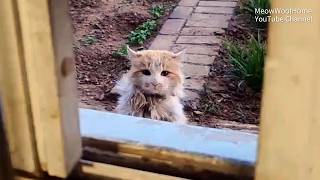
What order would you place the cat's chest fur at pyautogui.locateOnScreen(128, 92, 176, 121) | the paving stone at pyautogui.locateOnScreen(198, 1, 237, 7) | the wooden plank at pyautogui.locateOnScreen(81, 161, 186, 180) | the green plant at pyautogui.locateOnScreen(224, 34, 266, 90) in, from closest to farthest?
1. the wooden plank at pyautogui.locateOnScreen(81, 161, 186, 180)
2. the cat's chest fur at pyautogui.locateOnScreen(128, 92, 176, 121)
3. the green plant at pyautogui.locateOnScreen(224, 34, 266, 90)
4. the paving stone at pyautogui.locateOnScreen(198, 1, 237, 7)

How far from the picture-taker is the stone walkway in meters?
2.53

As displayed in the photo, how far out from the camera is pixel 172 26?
9.63 feet

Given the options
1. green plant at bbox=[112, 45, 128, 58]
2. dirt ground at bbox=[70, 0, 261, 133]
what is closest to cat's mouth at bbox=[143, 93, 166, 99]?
dirt ground at bbox=[70, 0, 261, 133]

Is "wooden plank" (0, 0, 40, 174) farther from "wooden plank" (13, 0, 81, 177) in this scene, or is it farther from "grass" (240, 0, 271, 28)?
"grass" (240, 0, 271, 28)

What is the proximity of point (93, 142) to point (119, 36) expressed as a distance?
2411 mm

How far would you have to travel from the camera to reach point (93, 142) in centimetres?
56

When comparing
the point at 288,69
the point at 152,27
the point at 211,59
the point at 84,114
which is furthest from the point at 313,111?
the point at 152,27

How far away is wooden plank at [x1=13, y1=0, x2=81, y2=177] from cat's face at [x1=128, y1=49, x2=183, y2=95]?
172 cm

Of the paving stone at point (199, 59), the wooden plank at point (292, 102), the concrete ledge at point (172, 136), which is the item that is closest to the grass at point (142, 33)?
the paving stone at point (199, 59)

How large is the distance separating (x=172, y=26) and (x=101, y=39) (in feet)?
1.15

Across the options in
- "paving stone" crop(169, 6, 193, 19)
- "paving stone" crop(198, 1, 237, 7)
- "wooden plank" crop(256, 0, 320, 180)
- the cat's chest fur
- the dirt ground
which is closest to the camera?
"wooden plank" crop(256, 0, 320, 180)

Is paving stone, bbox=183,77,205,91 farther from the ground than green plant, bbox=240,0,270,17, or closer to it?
closer to it

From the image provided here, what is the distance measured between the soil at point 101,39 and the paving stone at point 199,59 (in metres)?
0.25

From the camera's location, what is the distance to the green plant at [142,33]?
2.85m
